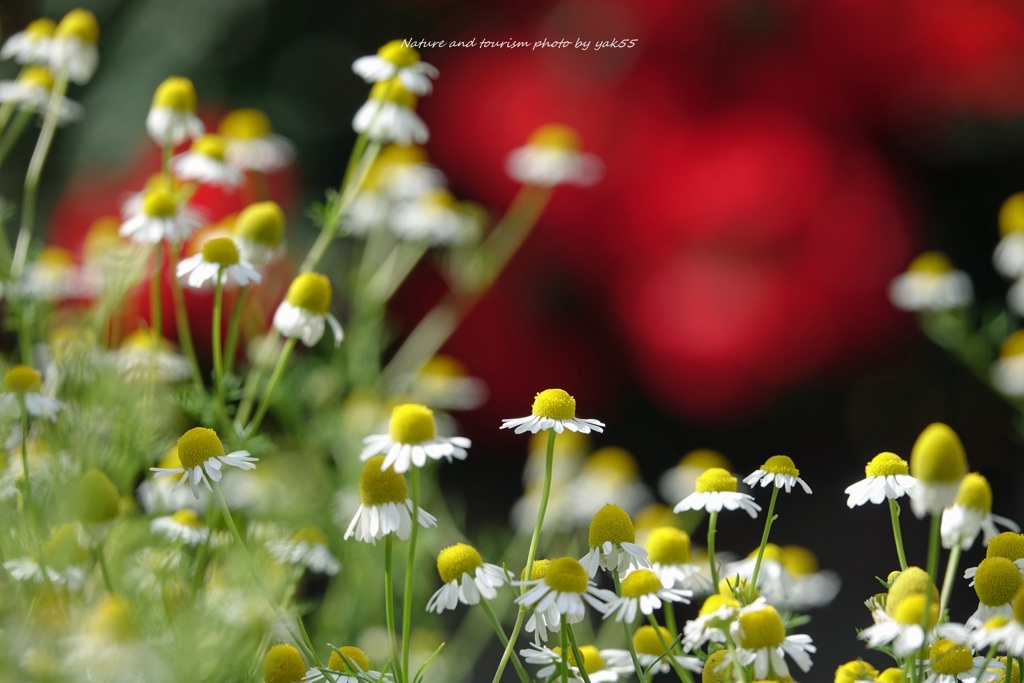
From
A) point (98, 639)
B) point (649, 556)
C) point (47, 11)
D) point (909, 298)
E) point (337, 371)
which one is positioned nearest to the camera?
point (98, 639)

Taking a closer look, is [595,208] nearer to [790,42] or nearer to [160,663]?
[790,42]

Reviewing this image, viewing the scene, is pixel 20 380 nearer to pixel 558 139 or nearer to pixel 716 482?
pixel 716 482

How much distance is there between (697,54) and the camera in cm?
115

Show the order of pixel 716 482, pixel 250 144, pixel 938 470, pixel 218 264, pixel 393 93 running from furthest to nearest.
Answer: pixel 250 144 < pixel 393 93 < pixel 218 264 < pixel 716 482 < pixel 938 470

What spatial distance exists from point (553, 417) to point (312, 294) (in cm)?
13

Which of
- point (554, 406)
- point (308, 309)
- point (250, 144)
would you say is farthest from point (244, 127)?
point (554, 406)

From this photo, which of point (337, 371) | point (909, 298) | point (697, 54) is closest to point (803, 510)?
point (909, 298)

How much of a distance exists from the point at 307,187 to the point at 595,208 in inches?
12.0

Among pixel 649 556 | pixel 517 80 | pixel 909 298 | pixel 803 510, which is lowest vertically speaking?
pixel 803 510

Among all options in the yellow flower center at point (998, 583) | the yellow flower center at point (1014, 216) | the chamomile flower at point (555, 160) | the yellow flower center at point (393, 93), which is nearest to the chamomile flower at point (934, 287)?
the yellow flower center at point (1014, 216)

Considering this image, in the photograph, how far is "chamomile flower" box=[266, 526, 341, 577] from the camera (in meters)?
0.45

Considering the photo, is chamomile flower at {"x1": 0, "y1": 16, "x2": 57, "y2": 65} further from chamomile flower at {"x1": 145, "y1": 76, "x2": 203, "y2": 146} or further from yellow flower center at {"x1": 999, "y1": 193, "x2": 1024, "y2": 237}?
yellow flower center at {"x1": 999, "y1": 193, "x2": 1024, "y2": 237}

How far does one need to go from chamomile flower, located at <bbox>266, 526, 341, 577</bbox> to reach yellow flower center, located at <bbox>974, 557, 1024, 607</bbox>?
247 millimetres

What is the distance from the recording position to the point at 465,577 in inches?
14.9
